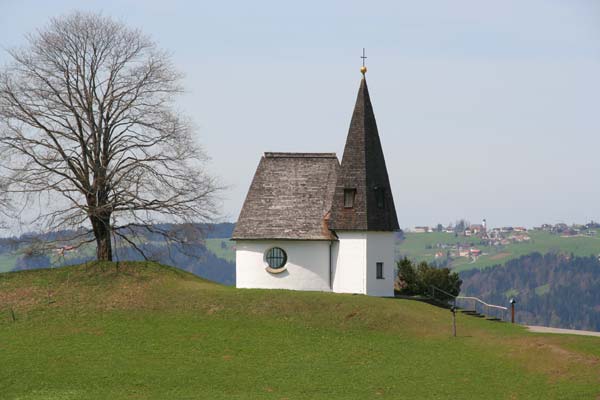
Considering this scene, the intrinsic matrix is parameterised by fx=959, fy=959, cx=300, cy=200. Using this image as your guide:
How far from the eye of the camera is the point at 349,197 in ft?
194

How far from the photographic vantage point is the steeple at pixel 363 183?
58.5m

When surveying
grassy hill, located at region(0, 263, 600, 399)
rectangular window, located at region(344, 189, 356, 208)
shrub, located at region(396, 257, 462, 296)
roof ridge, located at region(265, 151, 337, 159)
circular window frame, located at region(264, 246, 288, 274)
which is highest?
roof ridge, located at region(265, 151, 337, 159)

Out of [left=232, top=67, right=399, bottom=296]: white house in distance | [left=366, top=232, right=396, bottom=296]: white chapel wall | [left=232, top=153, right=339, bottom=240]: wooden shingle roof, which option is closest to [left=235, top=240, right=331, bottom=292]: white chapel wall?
[left=232, top=67, right=399, bottom=296]: white house in distance

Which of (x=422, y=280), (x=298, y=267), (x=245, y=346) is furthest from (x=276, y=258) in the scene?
(x=245, y=346)

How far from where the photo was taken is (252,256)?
60.2 meters

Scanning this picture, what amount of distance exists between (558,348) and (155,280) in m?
23.8

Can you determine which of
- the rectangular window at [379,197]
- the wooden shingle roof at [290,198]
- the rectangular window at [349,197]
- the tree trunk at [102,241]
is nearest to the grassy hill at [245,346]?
the tree trunk at [102,241]

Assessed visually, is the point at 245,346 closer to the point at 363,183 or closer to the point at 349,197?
the point at 349,197

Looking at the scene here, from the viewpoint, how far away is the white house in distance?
192 ft

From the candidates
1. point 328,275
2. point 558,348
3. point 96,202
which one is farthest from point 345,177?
point 558,348

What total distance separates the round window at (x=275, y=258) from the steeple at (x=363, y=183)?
367 cm

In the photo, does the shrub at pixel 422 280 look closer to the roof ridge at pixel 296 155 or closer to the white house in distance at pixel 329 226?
the white house in distance at pixel 329 226

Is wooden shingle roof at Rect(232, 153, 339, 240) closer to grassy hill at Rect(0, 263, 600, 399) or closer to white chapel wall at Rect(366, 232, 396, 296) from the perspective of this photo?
white chapel wall at Rect(366, 232, 396, 296)

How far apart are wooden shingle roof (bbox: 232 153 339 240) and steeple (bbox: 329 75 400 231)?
1.69 metres
